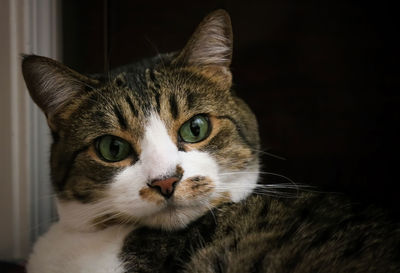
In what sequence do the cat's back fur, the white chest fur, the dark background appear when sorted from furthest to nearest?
the dark background < the white chest fur < the cat's back fur

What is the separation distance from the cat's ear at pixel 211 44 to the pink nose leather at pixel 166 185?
0.44 m

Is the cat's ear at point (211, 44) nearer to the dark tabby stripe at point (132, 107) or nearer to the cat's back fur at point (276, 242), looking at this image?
the dark tabby stripe at point (132, 107)

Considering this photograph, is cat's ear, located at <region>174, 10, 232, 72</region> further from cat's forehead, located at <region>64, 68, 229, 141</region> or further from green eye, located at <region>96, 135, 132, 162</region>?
green eye, located at <region>96, 135, 132, 162</region>

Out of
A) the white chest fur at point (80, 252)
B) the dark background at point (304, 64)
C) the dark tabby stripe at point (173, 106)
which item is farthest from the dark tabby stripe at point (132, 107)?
the dark background at point (304, 64)

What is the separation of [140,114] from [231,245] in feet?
1.44

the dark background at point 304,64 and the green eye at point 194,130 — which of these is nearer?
the green eye at point 194,130

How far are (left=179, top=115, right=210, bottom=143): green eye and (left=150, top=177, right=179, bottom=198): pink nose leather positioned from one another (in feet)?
0.59

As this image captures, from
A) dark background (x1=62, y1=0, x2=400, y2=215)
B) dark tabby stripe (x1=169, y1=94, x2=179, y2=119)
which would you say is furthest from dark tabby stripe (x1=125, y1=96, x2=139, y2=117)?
dark background (x1=62, y1=0, x2=400, y2=215)

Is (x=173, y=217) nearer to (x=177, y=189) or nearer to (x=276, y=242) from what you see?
(x=177, y=189)

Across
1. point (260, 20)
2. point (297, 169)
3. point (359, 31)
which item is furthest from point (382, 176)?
point (260, 20)

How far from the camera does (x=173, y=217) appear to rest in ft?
3.42

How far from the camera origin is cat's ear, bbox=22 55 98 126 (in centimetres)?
115

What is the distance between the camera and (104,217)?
1133 mm

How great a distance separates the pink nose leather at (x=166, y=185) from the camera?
3.21 ft
